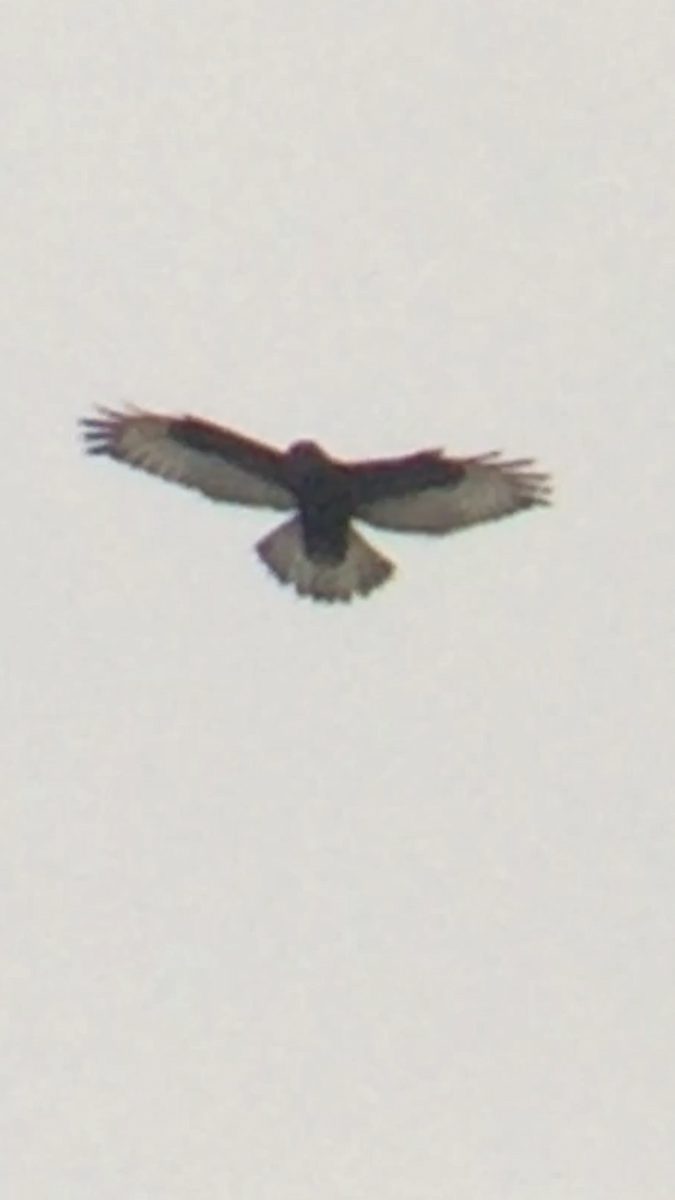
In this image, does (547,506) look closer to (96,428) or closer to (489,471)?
(489,471)

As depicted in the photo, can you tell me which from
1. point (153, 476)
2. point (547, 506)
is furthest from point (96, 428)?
point (547, 506)
